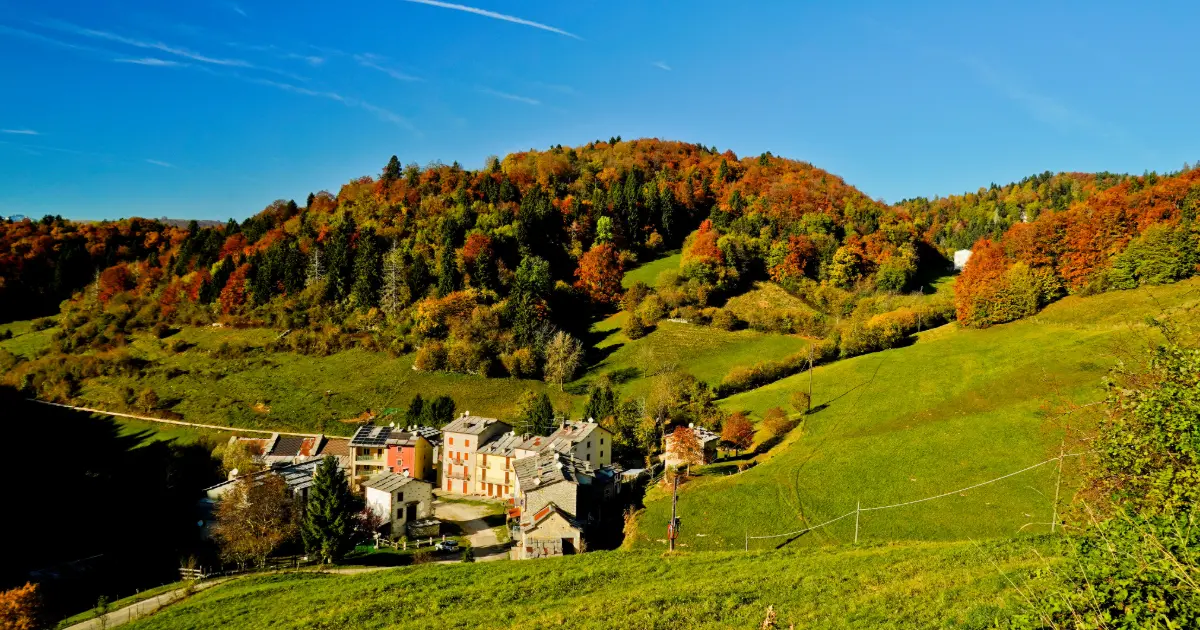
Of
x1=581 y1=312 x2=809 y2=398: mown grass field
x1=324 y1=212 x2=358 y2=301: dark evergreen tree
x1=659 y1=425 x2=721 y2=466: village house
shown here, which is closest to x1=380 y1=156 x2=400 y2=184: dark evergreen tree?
x1=324 y1=212 x2=358 y2=301: dark evergreen tree

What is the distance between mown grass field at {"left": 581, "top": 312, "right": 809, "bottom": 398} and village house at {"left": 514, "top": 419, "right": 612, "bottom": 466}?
49.4 feet

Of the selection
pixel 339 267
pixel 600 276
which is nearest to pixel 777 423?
pixel 600 276

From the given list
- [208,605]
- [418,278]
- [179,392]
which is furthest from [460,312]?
[208,605]

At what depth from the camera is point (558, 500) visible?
45688 mm

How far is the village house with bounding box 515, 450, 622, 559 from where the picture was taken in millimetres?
40188

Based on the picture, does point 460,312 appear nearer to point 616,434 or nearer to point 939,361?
point 616,434

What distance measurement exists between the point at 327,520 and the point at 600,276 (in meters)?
74.3

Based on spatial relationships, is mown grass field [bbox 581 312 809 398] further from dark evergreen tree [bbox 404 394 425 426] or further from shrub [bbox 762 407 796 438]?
dark evergreen tree [bbox 404 394 425 426]

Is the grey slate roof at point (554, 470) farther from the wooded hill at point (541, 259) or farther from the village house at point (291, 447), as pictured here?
the wooded hill at point (541, 259)

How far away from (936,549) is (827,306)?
261 ft

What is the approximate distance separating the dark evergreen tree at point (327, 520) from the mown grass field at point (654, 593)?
18.1 ft

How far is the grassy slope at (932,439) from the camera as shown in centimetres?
3694

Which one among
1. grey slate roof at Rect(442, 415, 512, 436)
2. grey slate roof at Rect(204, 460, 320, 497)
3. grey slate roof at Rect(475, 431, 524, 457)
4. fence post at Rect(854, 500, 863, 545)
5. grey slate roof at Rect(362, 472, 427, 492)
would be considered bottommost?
fence post at Rect(854, 500, 863, 545)

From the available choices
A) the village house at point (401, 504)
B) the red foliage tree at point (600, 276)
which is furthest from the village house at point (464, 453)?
the red foliage tree at point (600, 276)
